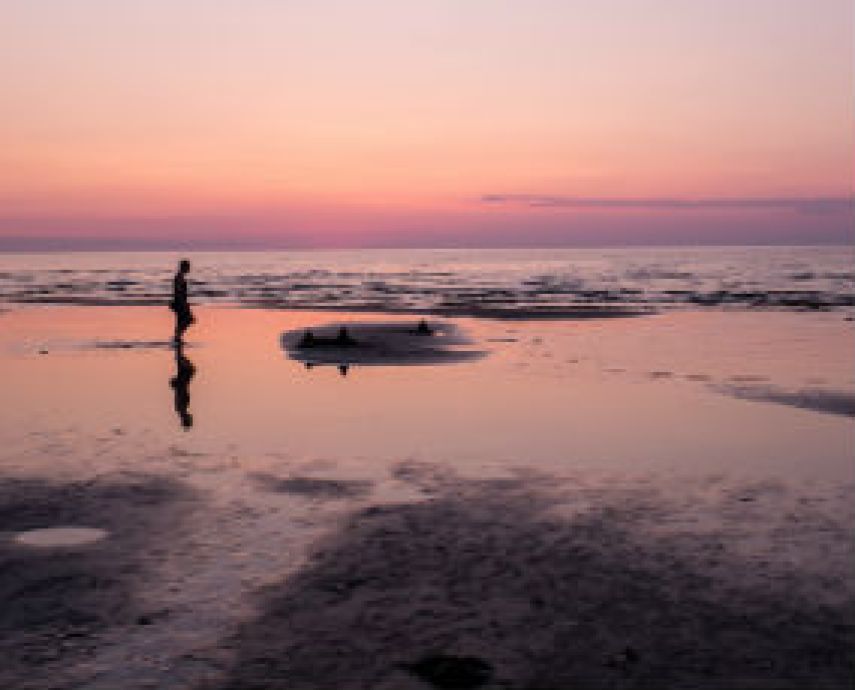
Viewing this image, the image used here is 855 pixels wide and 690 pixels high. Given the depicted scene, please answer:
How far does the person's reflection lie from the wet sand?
0.23m

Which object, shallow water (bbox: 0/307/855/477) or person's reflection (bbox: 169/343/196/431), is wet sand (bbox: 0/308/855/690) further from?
person's reflection (bbox: 169/343/196/431)

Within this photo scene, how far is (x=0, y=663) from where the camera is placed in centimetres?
660

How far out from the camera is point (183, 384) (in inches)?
798

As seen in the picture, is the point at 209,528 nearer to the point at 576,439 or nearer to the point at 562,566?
the point at 562,566

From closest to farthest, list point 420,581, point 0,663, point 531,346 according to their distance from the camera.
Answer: point 0,663 < point 420,581 < point 531,346

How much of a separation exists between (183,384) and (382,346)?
8.05 metres

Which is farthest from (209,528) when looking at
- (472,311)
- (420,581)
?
(472,311)

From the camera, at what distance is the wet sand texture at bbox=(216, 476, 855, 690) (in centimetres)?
645

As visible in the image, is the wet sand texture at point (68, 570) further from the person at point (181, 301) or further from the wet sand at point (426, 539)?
the person at point (181, 301)

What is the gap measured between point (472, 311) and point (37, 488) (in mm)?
38080

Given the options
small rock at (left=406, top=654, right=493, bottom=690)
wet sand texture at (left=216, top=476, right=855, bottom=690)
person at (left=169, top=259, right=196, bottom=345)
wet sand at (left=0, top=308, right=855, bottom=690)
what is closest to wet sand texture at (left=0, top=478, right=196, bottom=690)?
wet sand at (left=0, top=308, right=855, bottom=690)

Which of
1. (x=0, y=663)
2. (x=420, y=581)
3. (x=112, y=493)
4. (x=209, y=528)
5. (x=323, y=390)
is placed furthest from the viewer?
(x=323, y=390)

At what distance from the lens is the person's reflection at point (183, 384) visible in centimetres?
1628

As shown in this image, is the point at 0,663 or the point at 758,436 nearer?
the point at 0,663
